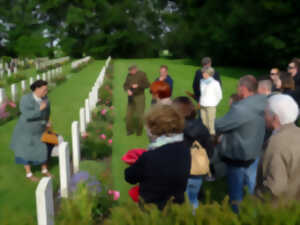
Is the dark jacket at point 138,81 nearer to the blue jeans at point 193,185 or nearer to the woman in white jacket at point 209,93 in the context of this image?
the woman in white jacket at point 209,93

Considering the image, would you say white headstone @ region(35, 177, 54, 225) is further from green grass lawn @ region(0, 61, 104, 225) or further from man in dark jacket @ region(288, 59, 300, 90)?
man in dark jacket @ region(288, 59, 300, 90)

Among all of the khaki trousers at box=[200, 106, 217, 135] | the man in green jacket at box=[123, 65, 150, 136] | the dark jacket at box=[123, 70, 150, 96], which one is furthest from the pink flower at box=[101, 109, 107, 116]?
the khaki trousers at box=[200, 106, 217, 135]

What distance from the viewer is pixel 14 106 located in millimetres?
12750

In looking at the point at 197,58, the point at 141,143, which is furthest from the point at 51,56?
the point at 141,143

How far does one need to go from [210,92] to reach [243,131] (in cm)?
365

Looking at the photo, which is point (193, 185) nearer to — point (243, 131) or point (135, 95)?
point (243, 131)

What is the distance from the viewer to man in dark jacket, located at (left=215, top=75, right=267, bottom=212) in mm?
4402

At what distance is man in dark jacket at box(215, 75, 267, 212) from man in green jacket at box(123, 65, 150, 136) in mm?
4761

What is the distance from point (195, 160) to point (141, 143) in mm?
5104

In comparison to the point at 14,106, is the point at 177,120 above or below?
above

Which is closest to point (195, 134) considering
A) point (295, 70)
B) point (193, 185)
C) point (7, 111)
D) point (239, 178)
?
point (193, 185)

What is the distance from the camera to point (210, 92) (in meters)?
8.02

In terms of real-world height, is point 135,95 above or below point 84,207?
above

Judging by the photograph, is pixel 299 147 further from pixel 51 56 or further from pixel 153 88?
pixel 51 56
